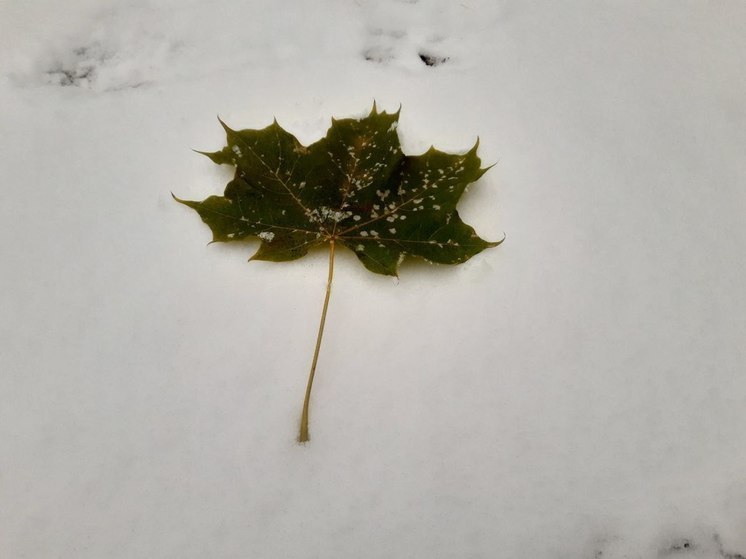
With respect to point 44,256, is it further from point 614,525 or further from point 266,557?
point 614,525

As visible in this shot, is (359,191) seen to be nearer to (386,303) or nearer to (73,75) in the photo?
(386,303)

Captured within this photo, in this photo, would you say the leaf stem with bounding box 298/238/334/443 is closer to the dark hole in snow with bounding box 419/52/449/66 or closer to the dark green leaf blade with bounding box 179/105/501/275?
the dark green leaf blade with bounding box 179/105/501/275

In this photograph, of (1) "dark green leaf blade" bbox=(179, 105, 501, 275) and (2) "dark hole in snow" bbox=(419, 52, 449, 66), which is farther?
(2) "dark hole in snow" bbox=(419, 52, 449, 66)

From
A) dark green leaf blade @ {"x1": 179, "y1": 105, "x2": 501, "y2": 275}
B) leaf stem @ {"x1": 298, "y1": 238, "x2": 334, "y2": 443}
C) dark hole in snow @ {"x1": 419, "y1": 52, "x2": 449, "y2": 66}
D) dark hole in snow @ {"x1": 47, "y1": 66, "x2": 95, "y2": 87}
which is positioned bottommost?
leaf stem @ {"x1": 298, "y1": 238, "x2": 334, "y2": 443}

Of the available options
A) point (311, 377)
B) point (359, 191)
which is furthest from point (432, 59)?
point (311, 377)

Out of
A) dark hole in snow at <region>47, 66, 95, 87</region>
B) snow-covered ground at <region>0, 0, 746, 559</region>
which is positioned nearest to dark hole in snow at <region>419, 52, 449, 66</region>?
snow-covered ground at <region>0, 0, 746, 559</region>

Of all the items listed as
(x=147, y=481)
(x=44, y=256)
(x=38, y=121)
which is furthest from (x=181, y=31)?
(x=147, y=481)

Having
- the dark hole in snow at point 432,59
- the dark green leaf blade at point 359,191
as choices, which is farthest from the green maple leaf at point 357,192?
the dark hole in snow at point 432,59

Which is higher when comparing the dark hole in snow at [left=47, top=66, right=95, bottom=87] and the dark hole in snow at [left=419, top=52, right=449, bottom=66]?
the dark hole in snow at [left=419, top=52, right=449, bottom=66]
